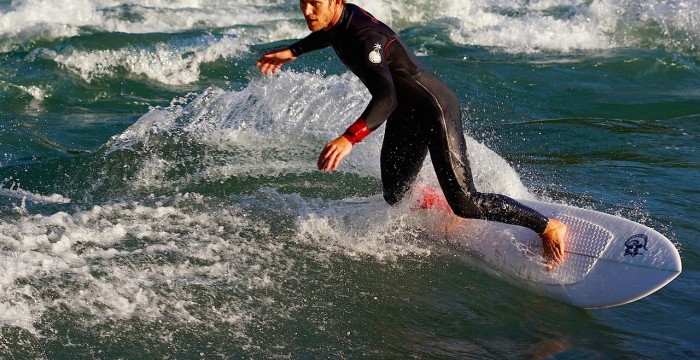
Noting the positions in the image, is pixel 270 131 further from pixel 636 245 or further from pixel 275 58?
pixel 636 245

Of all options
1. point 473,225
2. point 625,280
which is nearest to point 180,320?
point 473,225

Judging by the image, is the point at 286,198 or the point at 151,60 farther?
the point at 151,60

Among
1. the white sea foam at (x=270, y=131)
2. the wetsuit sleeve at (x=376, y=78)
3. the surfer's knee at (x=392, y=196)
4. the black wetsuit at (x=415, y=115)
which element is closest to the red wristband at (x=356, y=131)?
the wetsuit sleeve at (x=376, y=78)

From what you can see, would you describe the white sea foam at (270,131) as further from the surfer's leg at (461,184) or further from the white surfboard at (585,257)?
the surfer's leg at (461,184)

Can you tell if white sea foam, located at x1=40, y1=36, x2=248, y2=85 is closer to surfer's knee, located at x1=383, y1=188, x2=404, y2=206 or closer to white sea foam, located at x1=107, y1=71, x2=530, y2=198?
white sea foam, located at x1=107, y1=71, x2=530, y2=198

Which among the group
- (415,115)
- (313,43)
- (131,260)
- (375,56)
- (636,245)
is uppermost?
(375,56)

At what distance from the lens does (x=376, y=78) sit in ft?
16.6

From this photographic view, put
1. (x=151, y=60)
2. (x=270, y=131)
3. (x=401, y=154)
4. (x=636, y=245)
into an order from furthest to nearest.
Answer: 1. (x=151, y=60)
2. (x=270, y=131)
3. (x=401, y=154)
4. (x=636, y=245)

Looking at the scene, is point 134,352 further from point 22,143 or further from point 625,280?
point 22,143

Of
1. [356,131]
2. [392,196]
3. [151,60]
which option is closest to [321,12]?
[356,131]

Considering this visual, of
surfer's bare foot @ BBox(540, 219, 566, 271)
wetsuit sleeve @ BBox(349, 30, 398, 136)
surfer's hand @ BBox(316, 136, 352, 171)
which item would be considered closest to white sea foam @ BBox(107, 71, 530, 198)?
surfer's bare foot @ BBox(540, 219, 566, 271)

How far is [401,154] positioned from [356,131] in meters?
1.00

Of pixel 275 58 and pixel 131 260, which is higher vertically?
pixel 275 58

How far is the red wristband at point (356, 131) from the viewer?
4.84 metres
